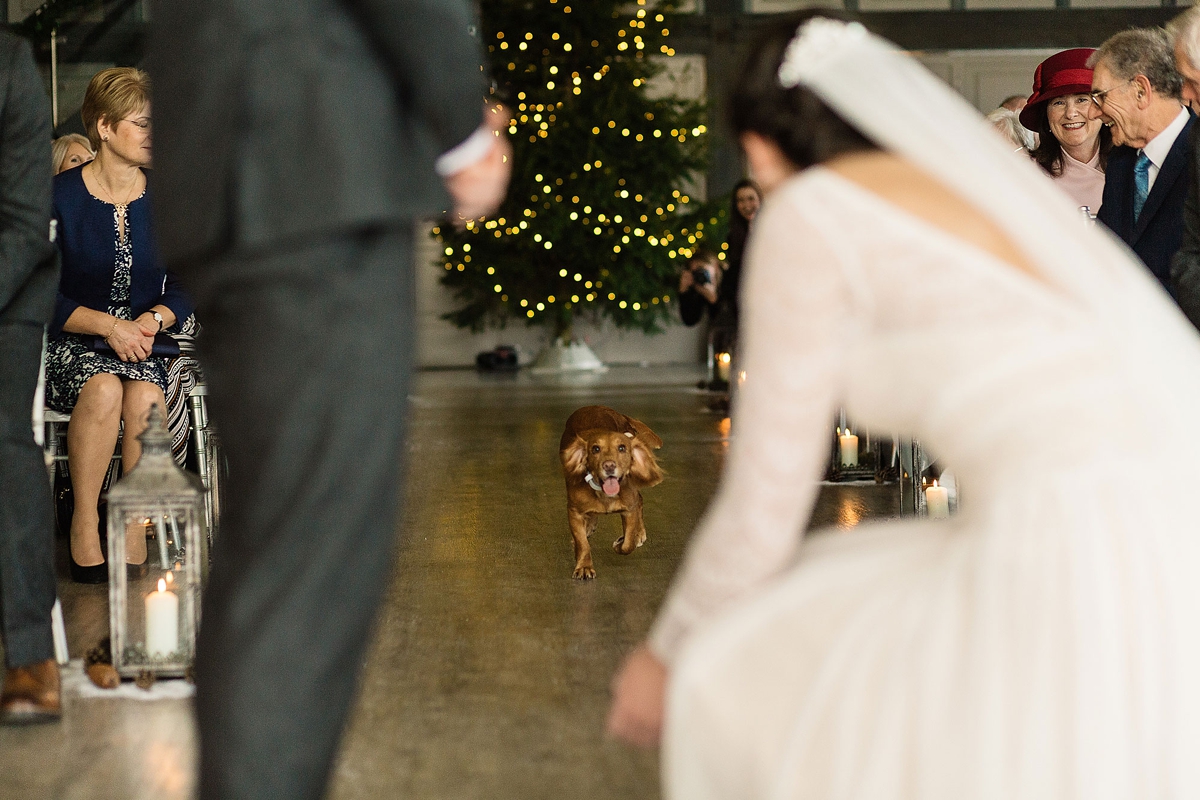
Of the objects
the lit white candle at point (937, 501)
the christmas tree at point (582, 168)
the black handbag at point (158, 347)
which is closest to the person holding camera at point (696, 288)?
the christmas tree at point (582, 168)

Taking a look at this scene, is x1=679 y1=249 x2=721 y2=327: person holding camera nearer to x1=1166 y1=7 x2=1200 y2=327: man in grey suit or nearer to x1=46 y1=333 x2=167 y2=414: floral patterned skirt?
x1=46 y1=333 x2=167 y2=414: floral patterned skirt

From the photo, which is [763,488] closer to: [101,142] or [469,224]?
[101,142]

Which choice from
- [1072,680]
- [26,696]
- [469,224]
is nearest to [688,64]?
[469,224]

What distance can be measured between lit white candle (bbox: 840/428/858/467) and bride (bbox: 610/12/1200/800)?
4.28 metres

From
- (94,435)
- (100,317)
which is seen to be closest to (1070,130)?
(100,317)

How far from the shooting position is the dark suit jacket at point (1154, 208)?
11.5ft

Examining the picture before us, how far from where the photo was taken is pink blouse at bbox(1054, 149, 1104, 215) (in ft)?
14.5

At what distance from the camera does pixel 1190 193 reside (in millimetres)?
3160

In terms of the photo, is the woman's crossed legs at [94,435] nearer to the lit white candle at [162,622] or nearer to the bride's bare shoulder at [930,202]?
the lit white candle at [162,622]

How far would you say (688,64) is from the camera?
1420 cm

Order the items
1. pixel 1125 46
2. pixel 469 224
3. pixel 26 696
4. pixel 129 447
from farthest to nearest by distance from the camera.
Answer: pixel 469 224 < pixel 129 447 < pixel 1125 46 < pixel 26 696

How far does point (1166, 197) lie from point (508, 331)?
11321 millimetres

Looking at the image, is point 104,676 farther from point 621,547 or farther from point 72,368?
point 621,547

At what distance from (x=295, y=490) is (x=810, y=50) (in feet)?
2.41
